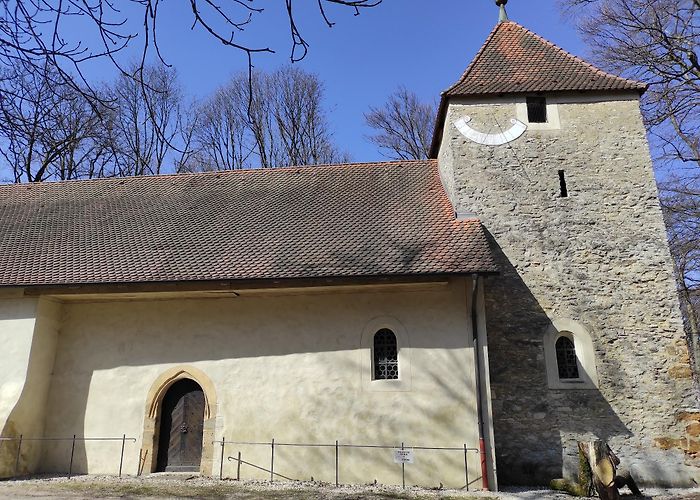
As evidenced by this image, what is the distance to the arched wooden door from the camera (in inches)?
378

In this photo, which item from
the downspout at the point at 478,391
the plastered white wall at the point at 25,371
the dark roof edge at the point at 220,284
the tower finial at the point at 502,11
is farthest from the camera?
the tower finial at the point at 502,11

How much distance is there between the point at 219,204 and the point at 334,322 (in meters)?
4.59

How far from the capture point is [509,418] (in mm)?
9367

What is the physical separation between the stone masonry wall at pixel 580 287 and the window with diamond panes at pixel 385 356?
175 cm

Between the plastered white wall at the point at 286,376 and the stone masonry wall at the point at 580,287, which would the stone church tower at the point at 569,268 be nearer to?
the stone masonry wall at the point at 580,287

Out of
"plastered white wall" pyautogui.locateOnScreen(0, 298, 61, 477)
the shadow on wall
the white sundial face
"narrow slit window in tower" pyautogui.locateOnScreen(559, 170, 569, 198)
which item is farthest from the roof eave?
the white sundial face

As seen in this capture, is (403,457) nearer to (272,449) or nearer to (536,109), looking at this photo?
(272,449)

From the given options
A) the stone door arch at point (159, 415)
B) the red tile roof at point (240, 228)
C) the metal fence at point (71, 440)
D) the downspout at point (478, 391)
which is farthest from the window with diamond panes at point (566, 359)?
the metal fence at point (71, 440)

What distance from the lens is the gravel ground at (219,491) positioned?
759 cm

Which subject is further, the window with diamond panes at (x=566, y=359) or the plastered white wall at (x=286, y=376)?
the window with diamond panes at (x=566, y=359)

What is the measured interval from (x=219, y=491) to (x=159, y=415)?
234 centimetres

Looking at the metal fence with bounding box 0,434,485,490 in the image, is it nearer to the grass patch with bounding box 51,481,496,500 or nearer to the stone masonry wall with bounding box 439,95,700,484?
the grass patch with bounding box 51,481,496,500

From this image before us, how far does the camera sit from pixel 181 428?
32.0ft

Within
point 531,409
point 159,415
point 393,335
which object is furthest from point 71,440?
point 531,409
